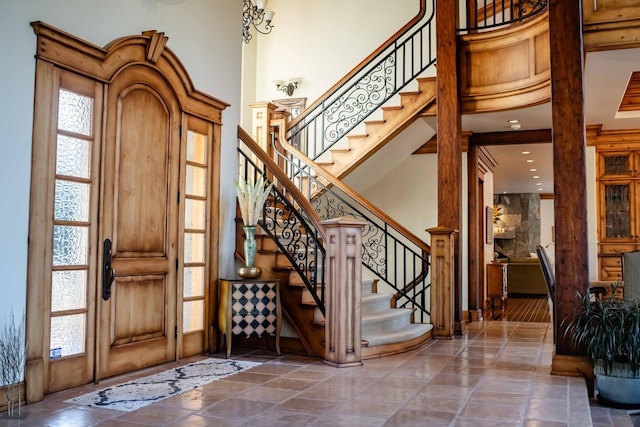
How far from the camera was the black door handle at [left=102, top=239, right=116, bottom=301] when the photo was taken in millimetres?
4028

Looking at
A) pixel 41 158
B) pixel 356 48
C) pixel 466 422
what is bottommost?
pixel 466 422

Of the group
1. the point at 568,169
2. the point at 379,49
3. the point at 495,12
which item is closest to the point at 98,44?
the point at 568,169

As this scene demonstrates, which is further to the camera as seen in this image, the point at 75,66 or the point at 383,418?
the point at 75,66

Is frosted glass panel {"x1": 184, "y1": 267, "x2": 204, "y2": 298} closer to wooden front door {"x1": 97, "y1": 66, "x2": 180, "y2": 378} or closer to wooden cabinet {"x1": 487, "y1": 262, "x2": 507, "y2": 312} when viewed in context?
wooden front door {"x1": 97, "y1": 66, "x2": 180, "y2": 378}

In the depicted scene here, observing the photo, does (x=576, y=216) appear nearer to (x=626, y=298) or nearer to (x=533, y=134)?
(x=626, y=298)

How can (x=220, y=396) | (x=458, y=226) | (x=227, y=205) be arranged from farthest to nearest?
(x=458, y=226)
(x=227, y=205)
(x=220, y=396)

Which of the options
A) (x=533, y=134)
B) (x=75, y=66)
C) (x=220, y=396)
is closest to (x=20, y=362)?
(x=220, y=396)

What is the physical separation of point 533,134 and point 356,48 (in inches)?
129

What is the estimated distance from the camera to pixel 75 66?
382cm

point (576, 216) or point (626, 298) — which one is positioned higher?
point (576, 216)

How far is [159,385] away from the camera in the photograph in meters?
3.92

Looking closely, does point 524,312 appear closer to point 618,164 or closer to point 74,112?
point 618,164

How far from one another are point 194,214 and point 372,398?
7.50ft

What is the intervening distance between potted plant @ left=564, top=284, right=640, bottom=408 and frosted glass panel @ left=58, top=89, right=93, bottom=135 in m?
3.64
